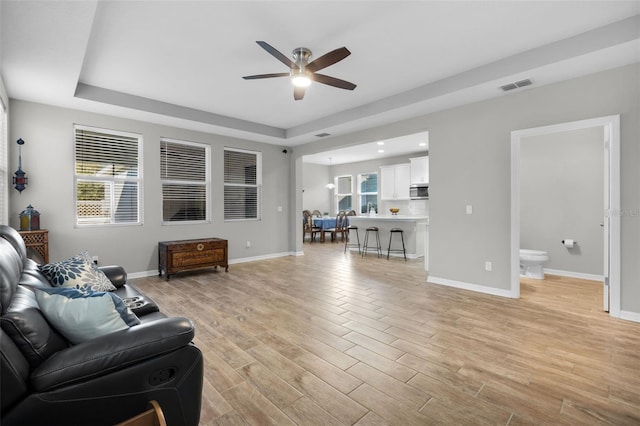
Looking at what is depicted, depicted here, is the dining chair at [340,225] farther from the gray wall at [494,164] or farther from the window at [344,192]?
the gray wall at [494,164]

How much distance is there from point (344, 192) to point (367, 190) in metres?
1.14

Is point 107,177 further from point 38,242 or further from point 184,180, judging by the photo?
point 38,242

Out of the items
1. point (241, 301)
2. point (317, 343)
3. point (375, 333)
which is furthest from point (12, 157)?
point (375, 333)

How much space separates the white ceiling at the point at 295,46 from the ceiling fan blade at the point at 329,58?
10.2 inches

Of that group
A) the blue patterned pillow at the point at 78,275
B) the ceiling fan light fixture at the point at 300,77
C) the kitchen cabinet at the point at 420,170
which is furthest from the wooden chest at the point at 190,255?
the kitchen cabinet at the point at 420,170

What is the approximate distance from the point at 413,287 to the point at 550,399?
2.53 m

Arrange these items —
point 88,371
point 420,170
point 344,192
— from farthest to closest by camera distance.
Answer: point 344,192 < point 420,170 < point 88,371

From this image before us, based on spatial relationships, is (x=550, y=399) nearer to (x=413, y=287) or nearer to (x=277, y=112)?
(x=413, y=287)

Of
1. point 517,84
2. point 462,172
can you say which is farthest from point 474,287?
point 517,84

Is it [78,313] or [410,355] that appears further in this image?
[410,355]

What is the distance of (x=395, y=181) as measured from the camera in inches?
382

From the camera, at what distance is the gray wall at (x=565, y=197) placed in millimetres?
4691

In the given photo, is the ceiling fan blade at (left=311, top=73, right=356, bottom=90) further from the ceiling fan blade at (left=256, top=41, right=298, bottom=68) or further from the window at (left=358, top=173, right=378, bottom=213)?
the window at (left=358, top=173, right=378, bottom=213)

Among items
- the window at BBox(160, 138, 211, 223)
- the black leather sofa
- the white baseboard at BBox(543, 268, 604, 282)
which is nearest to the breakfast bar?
the white baseboard at BBox(543, 268, 604, 282)
